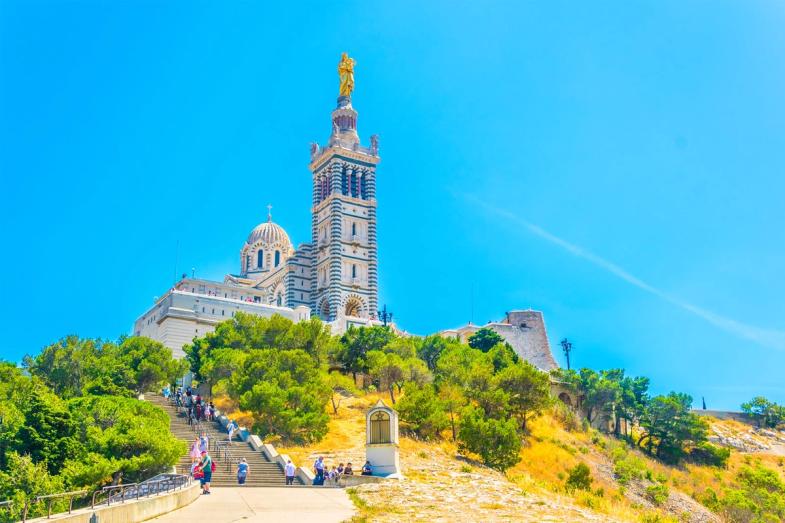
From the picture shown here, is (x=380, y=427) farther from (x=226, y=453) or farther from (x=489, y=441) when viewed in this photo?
(x=489, y=441)

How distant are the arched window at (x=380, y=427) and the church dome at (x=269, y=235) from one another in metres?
64.8

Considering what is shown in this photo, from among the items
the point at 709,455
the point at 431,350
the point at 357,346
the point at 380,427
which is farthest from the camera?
the point at 709,455

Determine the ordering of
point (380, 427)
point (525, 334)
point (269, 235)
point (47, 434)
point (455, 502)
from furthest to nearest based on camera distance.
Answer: point (269, 235), point (525, 334), point (380, 427), point (47, 434), point (455, 502)

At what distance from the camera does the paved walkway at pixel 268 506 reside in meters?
19.4

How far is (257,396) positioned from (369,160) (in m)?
48.2

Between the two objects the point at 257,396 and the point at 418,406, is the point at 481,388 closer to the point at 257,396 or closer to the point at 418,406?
the point at 418,406

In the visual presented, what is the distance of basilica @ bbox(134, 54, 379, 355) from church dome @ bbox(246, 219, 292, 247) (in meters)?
4.66

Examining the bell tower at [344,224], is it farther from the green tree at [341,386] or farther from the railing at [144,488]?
the railing at [144,488]

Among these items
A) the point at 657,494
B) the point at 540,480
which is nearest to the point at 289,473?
the point at 540,480

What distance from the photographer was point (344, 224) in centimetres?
8075

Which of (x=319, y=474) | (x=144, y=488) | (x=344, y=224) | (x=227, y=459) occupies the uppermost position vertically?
(x=344, y=224)

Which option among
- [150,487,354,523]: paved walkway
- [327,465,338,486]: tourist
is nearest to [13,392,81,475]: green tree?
[150,487,354,523]: paved walkway

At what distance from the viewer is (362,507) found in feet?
A: 72.5

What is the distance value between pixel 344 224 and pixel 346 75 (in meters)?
18.3
